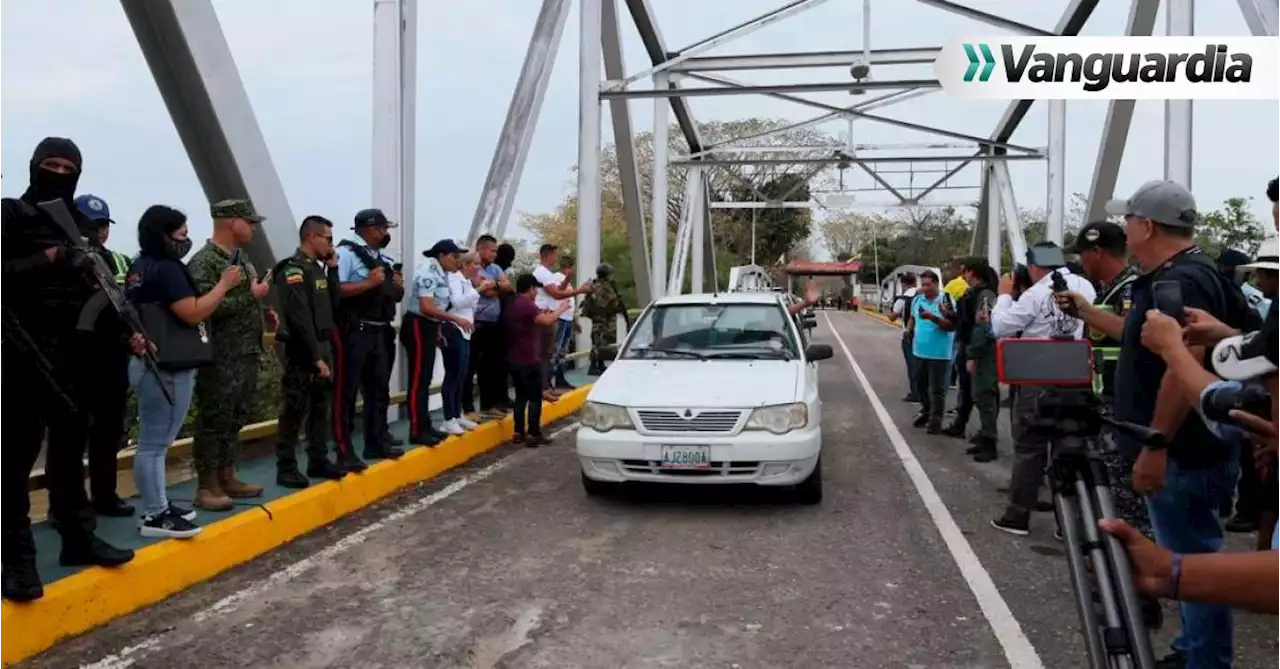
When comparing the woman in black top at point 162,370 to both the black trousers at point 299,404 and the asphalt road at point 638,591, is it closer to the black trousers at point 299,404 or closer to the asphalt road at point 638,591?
the asphalt road at point 638,591

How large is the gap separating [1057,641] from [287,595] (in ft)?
11.7

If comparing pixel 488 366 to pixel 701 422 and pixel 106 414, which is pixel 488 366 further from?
A: pixel 106 414

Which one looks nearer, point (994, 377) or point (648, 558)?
point (648, 558)

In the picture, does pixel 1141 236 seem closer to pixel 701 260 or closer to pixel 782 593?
pixel 782 593

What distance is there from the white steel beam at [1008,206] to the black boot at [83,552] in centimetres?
1654

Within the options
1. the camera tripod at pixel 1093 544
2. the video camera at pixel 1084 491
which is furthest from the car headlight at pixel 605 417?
the camera tripod at pixel 1093 544

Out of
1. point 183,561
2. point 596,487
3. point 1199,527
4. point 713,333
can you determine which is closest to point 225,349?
point 183,561

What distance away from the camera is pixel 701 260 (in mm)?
24531

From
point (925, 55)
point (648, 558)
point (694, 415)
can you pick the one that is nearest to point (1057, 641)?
point (648, 558)

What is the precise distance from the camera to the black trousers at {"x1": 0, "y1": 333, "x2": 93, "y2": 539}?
3.66 meters

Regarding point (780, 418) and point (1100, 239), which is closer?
point (1100, 239)

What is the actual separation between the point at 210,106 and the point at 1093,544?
6.37m

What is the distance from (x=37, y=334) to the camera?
380cm

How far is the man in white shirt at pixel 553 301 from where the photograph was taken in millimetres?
10383
